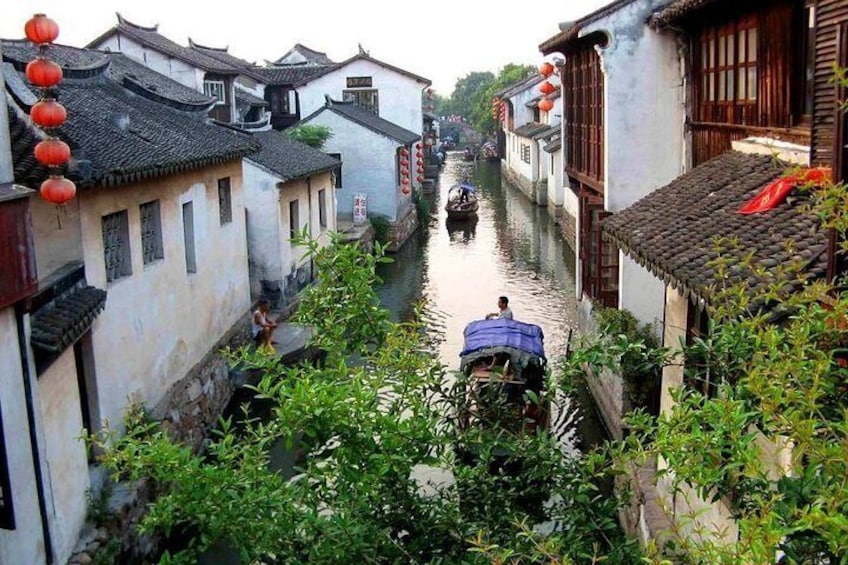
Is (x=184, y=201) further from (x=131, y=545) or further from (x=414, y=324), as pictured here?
(x=414, y=324)

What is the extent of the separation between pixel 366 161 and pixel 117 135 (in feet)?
68.5

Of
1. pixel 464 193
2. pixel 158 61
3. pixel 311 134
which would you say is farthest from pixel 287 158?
pixel 464 193

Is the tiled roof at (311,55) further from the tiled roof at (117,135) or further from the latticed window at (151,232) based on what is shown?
the latticed window at (151,232)

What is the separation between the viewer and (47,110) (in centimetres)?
878

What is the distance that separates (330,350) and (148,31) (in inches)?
1131

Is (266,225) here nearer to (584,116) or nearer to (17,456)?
(584,116)

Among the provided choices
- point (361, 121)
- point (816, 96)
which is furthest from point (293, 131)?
point (816, 96)

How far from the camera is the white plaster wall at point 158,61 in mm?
27891

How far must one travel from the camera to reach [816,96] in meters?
7.36

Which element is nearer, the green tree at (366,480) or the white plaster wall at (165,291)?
the green tree at (366,480)

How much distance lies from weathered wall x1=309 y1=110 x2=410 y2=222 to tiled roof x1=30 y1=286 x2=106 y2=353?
23.0 meters

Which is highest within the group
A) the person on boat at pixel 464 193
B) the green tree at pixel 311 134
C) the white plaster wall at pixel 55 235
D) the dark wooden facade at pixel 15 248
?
the dark wooden facade at pixel 15 248

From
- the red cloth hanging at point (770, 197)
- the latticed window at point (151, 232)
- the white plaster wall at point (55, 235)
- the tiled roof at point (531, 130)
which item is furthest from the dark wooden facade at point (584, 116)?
the tiled roof at point (531, 130)

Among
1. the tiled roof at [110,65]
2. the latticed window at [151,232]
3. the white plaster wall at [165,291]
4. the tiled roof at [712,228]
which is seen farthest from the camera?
the tiled roof at [110,65]
